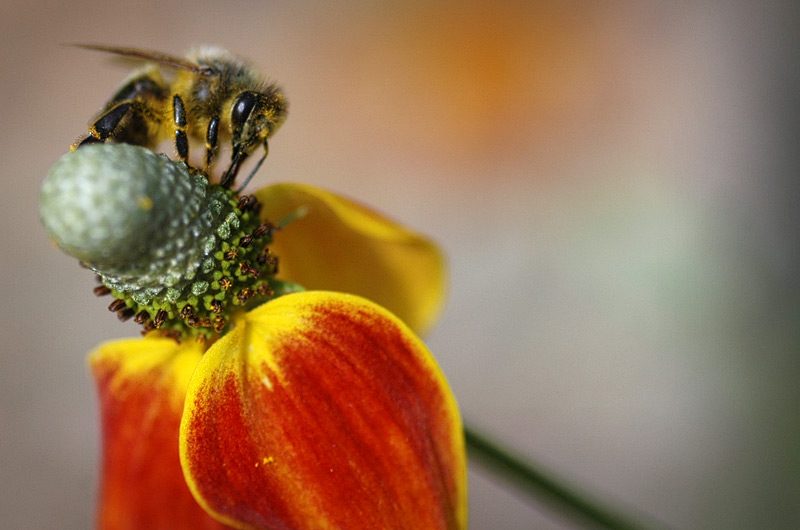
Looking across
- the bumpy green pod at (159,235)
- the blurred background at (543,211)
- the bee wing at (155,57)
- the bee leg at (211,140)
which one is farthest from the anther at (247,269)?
the blurred background at (543,211)

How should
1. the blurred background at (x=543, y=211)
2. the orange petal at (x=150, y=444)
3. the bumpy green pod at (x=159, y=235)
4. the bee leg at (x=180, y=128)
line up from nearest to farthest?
1. the bumpy green pod at (x=159, y=235)
2. the bee leg at (x=180, y=128)
3. the orange petal at (x=150, y=444)
4. the blurred background at (x=543, y=211)

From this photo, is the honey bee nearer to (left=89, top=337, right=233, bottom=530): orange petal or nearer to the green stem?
(left=89, top=337, right=233, bottom=530): orange petal

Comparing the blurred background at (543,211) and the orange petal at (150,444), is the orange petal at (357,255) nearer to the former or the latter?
the orange petal at (150,444)

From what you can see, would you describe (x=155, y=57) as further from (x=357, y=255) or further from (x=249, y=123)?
(x=357, y=255)

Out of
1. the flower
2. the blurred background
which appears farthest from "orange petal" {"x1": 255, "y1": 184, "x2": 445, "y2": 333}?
the blurred background

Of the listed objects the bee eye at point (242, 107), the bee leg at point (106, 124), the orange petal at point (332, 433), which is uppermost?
the bee eye at point (242, 107)

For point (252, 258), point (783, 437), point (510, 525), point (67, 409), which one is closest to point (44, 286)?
point (67, 409)
